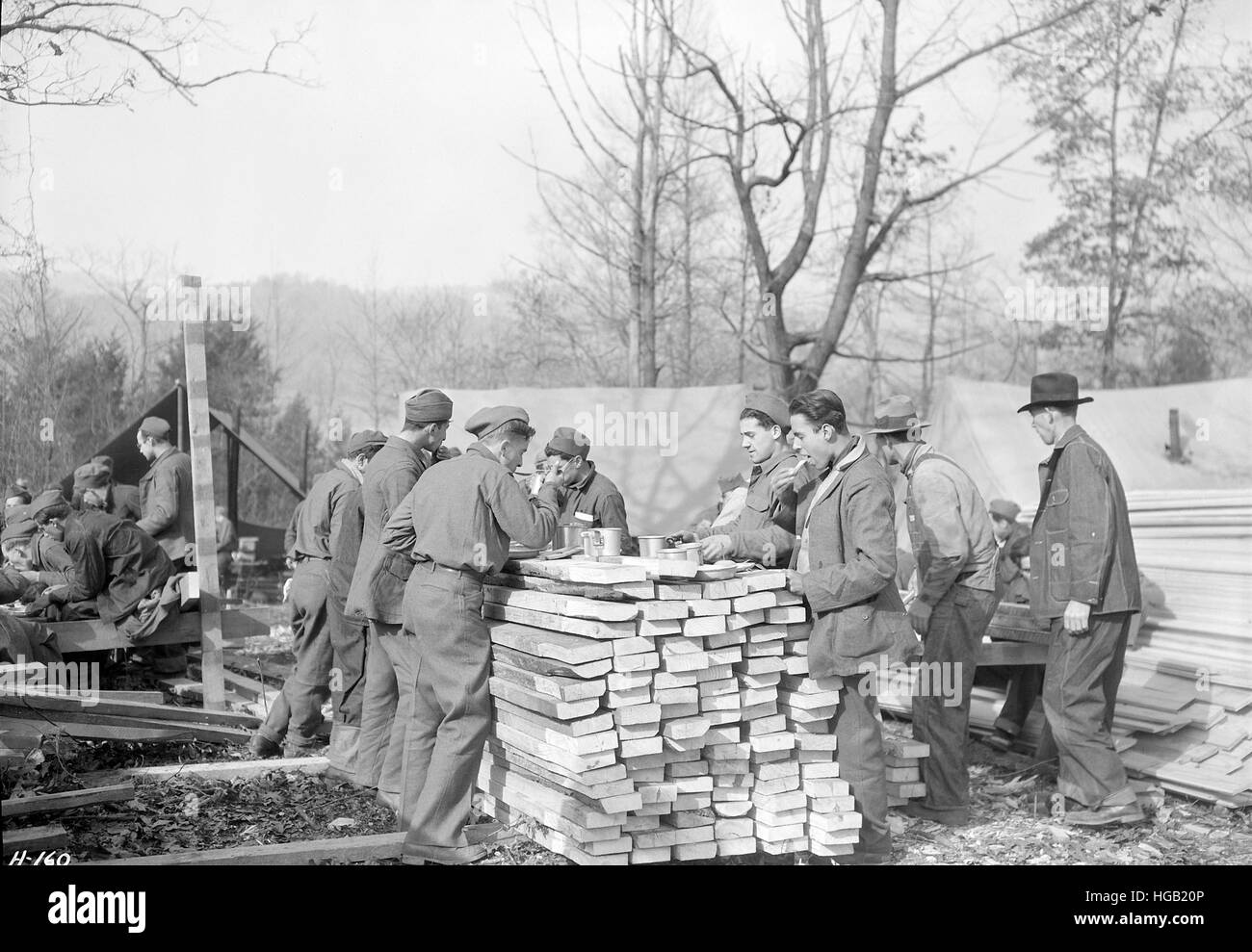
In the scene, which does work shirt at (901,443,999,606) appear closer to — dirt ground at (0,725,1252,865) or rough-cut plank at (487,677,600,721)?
dirt ground at (0,725,1252,865)

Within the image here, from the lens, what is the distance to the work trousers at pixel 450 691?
5.33 metres

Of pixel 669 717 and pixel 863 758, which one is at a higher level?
pixel 669 717

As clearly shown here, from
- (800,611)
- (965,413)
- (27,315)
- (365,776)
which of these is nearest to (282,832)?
(365,776)

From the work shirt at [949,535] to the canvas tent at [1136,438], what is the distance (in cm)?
473

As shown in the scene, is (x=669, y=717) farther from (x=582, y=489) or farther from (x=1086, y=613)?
(x=582, y=489)

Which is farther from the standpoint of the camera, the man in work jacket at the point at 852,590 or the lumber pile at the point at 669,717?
the man in work jacket at the point at 852,590

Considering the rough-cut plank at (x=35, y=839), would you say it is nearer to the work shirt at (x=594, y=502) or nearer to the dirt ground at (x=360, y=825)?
the dirt ground at (x=360, y=825)

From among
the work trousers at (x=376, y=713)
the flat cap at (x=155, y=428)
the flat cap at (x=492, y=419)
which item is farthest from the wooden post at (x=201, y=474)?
the flat cap at (x=492, y=419)

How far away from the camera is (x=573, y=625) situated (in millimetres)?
4918

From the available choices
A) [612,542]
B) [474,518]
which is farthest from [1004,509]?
→ [474,518]

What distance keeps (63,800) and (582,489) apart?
13.6 ft

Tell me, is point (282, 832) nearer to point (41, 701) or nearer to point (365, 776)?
point (365, 776)

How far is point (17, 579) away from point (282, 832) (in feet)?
14.5
